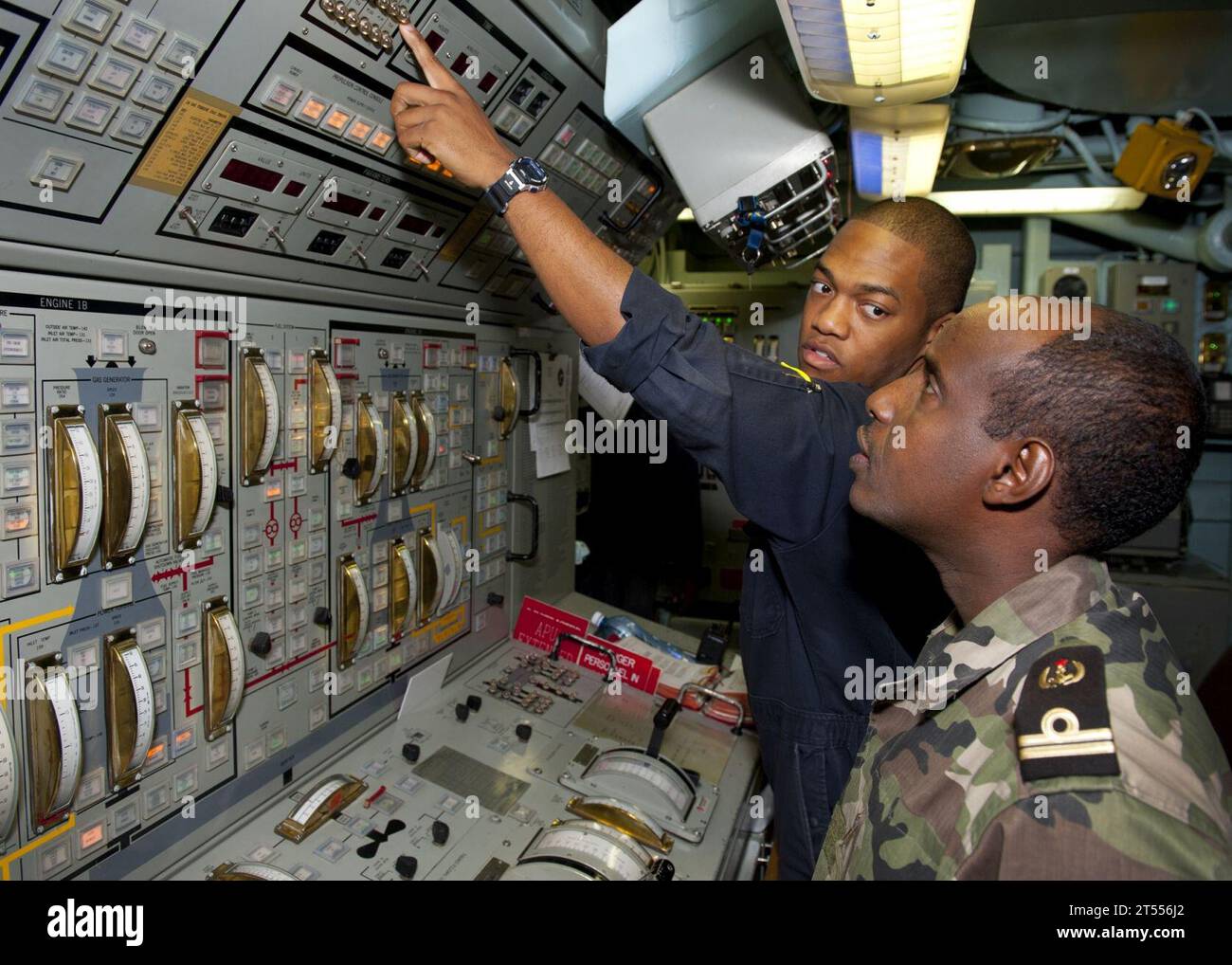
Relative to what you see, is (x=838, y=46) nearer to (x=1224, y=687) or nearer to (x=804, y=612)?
(x=804, y=612)

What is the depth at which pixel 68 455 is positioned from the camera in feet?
4.37

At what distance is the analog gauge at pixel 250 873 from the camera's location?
1558 mm

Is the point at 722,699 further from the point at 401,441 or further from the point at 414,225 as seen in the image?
the point at 414,225

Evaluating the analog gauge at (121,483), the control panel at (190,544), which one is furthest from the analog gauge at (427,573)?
the analog gauge at (121,483)

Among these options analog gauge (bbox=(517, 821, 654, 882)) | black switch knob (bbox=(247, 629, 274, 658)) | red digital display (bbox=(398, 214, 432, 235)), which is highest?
red digital display (bbox=(398, 214, 432, 235))

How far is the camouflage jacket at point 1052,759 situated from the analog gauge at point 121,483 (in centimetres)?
138

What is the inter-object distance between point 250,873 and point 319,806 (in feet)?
0.82

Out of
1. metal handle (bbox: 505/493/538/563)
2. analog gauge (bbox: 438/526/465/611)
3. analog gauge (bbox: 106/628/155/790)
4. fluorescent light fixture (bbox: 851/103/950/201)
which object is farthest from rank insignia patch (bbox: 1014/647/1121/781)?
fluorescent light fixture (bbox: 851/103/950/201)

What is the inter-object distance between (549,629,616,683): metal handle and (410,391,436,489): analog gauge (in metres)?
0.89

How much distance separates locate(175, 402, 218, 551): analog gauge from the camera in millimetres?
1547

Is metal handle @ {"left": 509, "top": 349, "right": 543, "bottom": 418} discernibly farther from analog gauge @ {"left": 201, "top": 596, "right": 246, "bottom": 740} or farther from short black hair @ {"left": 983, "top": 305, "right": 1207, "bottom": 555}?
short black hair @ {"left": 983, "top": 305, "right": 1207, "bottom": 555}

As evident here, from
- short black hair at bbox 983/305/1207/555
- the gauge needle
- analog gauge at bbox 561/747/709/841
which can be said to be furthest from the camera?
analog gauge at bbox 561/747/709/841
